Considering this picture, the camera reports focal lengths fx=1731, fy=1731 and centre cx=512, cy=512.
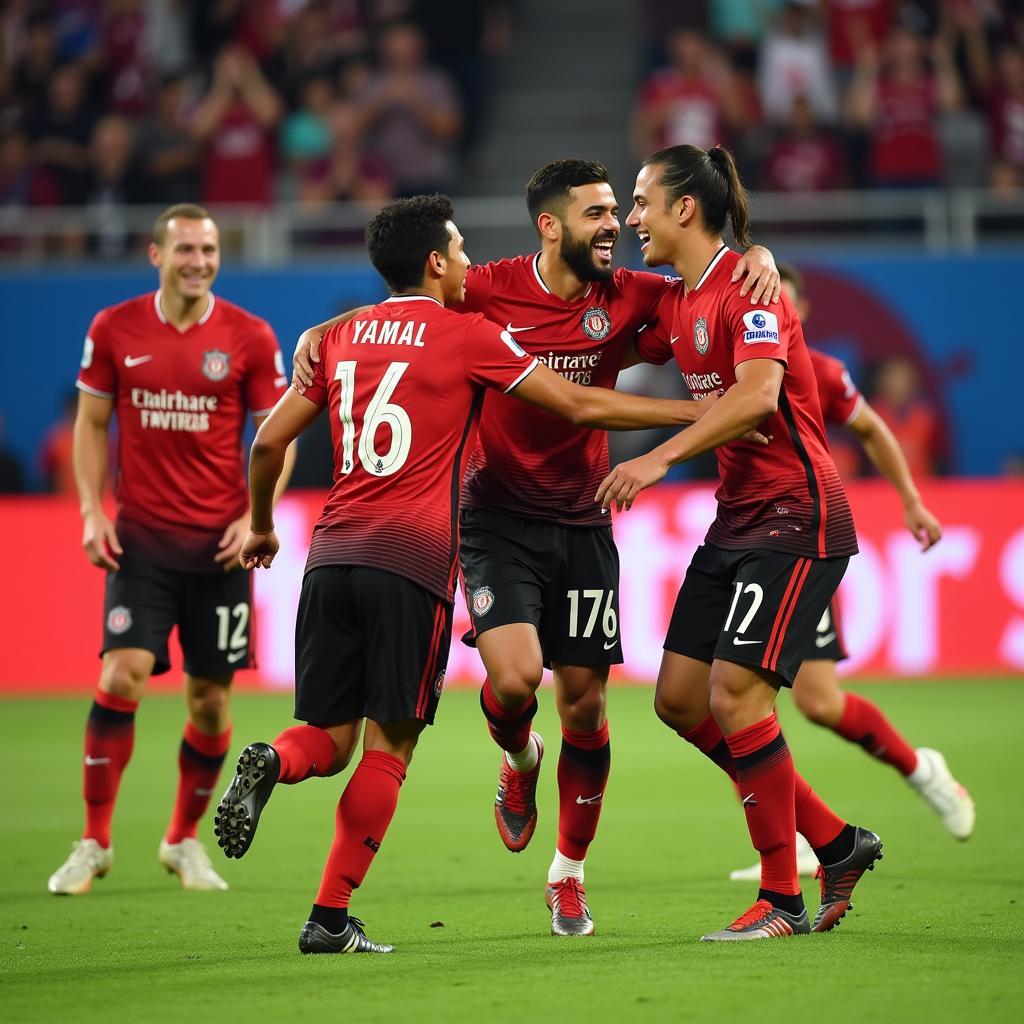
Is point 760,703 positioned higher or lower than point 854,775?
higher

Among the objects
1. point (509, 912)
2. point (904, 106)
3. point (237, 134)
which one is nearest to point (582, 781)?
point (509, 912)

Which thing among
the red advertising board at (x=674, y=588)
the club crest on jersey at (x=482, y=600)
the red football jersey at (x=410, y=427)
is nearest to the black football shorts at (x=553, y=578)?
the club crest on jersey at (x=482, y=600)

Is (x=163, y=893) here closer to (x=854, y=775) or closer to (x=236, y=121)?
(x=854, y=775)

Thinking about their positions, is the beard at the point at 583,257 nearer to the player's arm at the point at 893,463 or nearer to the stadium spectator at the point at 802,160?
the player's arm at the point at 893,463

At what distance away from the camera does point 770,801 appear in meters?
5.41

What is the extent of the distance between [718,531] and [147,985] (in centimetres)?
233

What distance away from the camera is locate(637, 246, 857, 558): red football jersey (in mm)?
5554

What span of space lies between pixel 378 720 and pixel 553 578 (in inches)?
44.0

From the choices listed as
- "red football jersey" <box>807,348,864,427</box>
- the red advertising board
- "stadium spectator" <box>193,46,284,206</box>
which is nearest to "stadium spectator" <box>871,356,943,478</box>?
the red advertising board

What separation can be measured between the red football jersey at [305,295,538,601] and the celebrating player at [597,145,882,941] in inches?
19.8

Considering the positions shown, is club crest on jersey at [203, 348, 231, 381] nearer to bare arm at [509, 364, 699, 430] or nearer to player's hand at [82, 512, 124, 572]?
player's hand at [82, 512, 124, 572]

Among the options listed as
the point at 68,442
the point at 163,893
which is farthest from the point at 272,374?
the point at 68,442

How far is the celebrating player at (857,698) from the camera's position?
7047 millimetres

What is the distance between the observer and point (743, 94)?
1705 cm
